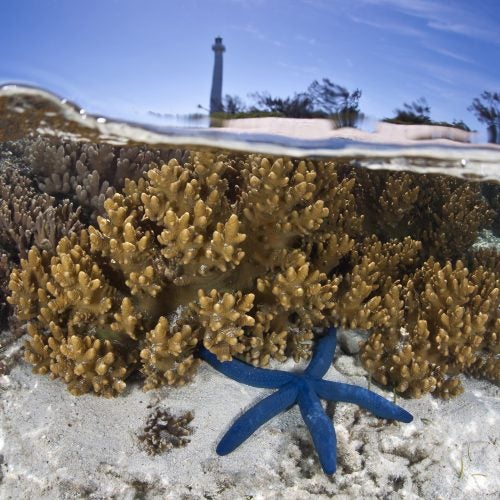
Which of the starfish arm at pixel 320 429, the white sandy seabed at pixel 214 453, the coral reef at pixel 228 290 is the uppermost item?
the coral reef at pixel 228 290

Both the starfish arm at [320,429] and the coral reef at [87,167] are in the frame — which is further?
the coral reef at [87,167]

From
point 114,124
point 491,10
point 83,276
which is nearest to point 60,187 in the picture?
point 114,124

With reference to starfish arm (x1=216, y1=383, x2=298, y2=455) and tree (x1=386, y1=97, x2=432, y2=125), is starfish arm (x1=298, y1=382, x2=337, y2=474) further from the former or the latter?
tree (x1=386, y1=97, x2=432, y2=125)

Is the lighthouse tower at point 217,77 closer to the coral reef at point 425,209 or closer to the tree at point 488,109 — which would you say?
the tree at point 488,109

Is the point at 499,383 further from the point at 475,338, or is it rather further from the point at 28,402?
the point at 28,402

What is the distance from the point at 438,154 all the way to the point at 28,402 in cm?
492

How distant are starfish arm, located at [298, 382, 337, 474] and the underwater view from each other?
0.05 feet

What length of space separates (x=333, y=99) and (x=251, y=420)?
305 centimetres

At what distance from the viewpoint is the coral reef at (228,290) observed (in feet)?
12.5

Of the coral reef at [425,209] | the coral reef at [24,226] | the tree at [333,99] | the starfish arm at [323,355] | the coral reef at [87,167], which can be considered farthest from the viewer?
the coral reef at [87,167]

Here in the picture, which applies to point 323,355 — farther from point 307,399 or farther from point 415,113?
point 415,113

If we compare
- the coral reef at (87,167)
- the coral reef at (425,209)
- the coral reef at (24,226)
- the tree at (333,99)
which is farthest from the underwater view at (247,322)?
the coral reef at (87,167)

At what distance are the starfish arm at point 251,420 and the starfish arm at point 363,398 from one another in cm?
37

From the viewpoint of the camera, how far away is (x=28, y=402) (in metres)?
4.00
